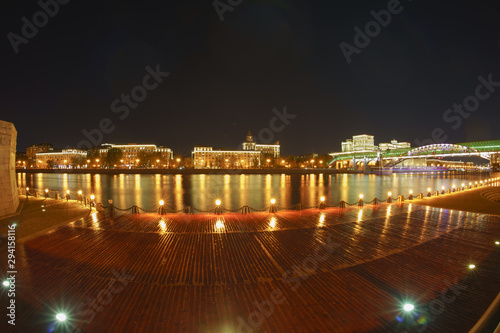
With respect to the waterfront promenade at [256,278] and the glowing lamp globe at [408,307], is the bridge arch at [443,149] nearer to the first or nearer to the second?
the waterfront promenade at [256,278]

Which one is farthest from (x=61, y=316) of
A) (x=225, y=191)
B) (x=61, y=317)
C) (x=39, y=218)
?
(x=225, y=191)

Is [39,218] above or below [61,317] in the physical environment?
above

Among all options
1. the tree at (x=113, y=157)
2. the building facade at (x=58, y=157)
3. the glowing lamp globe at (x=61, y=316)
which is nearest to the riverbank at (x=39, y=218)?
the glowing lamp globe at (x=61, y=316)

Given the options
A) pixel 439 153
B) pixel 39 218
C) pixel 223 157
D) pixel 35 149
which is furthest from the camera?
pixel 35 149

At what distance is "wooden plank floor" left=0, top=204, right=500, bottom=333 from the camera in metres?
5.66

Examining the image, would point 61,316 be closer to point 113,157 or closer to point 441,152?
point 113,157

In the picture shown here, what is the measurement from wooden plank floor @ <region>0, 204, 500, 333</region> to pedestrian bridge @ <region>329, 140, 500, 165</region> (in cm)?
9652

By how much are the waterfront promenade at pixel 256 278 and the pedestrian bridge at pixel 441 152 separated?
9680 cm

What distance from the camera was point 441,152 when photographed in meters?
99.9

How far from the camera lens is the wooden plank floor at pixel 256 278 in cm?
566

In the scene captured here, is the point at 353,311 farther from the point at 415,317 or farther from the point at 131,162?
the point at 131,162

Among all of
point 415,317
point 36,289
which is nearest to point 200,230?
point 36,289

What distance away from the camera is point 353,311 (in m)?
5.96

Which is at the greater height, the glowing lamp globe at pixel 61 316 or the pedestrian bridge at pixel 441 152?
the pedestrian bridge at pixel 441 152
